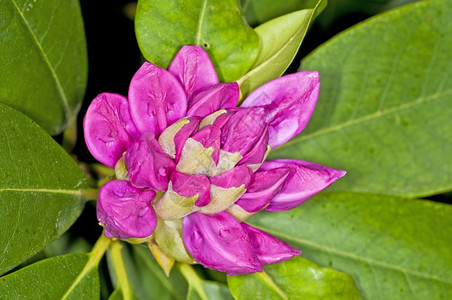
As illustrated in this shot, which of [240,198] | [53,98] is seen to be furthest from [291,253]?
[53,98]

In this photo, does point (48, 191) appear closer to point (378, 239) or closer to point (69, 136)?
point (69, 136)

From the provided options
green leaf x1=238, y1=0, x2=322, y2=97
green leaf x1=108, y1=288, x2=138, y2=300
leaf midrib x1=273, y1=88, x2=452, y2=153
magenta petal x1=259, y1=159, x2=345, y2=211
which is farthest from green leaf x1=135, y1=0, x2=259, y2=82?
green leaf x1=108, y1=288, x2=138, y2=300

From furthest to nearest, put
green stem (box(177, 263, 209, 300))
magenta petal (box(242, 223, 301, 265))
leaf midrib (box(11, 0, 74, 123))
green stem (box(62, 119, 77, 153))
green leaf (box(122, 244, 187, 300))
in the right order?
green leaf (box(122, 244, 187, 300)), green stem (box(62, 119, 77, 153)), green stem (box(177, 263, 209, 300)), leaf midrib (box(11, 0, 74, 123)), magenta petal (box(242, 223, 301, 265))

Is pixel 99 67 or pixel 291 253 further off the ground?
pixel 99 67

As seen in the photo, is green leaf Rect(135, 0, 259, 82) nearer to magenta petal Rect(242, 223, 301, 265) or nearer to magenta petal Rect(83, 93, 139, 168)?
magenta petal Rect(83, 93, 139, 168)

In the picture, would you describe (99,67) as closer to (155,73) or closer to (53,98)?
(53,98)
